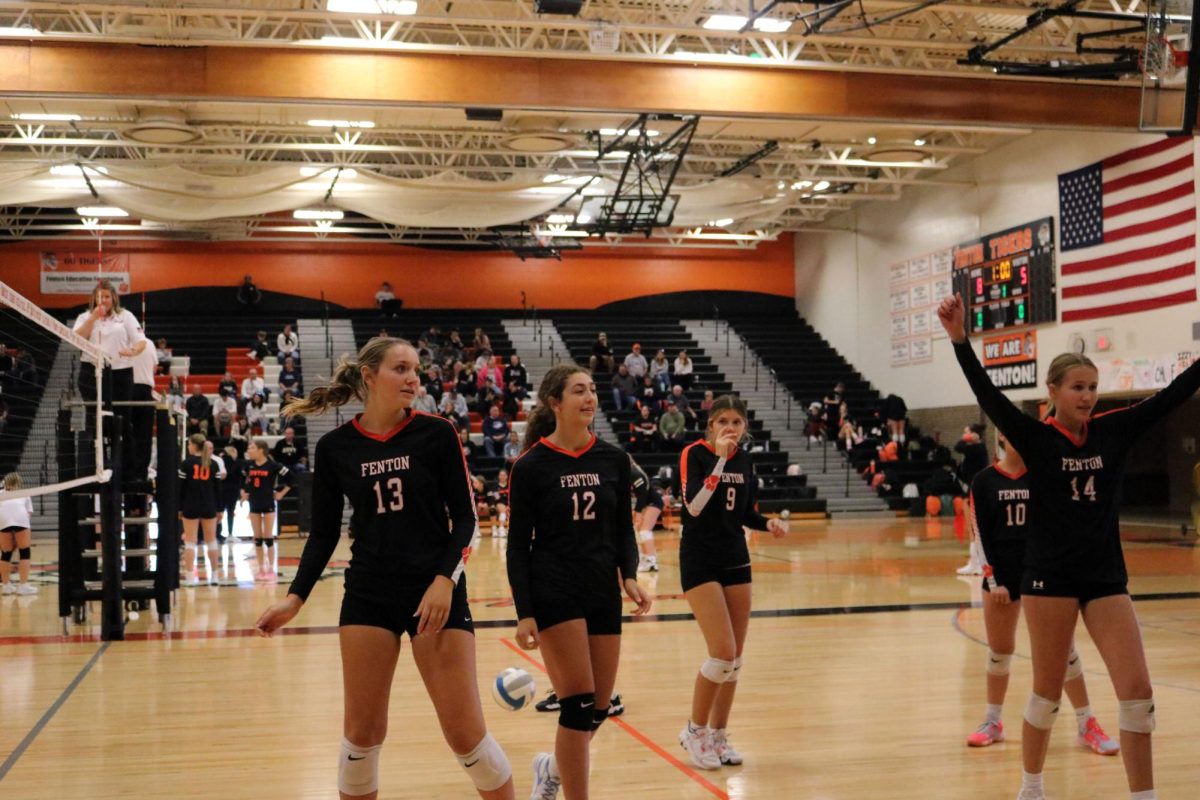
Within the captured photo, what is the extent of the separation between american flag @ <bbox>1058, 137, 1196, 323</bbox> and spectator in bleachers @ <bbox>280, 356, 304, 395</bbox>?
17.0m

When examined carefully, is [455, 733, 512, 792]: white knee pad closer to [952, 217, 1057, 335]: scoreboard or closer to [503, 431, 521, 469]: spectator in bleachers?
[503, 431, 521, 469]: spectator in bleachers

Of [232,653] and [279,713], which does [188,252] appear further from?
[279,713]

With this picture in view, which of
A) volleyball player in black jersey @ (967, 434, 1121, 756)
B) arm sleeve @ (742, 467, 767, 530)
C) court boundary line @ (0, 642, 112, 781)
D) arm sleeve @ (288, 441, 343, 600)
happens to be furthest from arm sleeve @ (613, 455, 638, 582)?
court boundary line @ (0, 642, 112, 781)

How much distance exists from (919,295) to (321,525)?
86.9 feet

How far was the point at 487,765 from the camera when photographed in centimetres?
385

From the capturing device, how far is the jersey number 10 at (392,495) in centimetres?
389

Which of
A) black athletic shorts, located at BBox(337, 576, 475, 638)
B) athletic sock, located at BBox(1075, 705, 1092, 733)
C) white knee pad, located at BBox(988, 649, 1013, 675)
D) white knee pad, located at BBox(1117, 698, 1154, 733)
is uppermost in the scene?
black athletic shorts, located at BBox(337, 576, 475, 638)

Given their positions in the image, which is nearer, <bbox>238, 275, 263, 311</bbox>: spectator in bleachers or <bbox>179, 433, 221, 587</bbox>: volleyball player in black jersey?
<bbox>179, 433, 221, 587</bbox>: volleyball player in black jersey

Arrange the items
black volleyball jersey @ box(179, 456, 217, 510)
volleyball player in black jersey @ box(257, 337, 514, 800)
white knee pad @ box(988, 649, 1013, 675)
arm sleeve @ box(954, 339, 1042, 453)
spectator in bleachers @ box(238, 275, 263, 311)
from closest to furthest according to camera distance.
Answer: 1. volleyball player in black jersey @ box(257, 337, 514, 800)
2. arm sleeve @ box(954, 339, 1042, 453)
3. white knee pad @ box(988, 649, 1013, 675)
4. black volleyball jersey @ box(179, 456, 217, 510)
5. spectator in bleachers @ box(238, 275, 263, 311)

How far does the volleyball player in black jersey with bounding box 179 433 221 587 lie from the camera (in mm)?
14500

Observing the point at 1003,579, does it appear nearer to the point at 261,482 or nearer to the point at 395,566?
the point at 395,566

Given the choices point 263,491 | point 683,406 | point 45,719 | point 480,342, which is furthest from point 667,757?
point 480,342

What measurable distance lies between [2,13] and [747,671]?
14.3 meters

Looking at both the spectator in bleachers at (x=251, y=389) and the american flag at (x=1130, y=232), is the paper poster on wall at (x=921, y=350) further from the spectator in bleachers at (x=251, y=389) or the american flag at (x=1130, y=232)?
the spectator in bleachers at (x=251, y=389)
